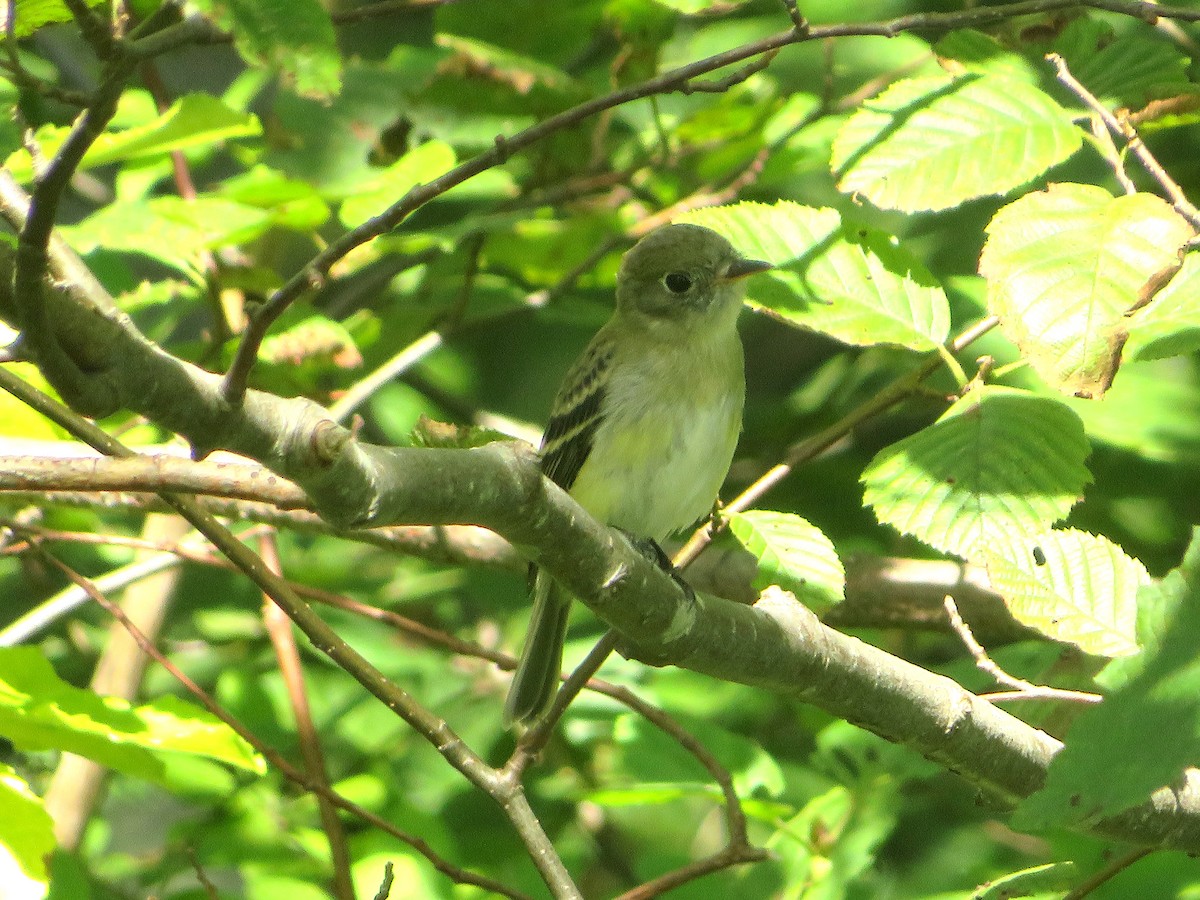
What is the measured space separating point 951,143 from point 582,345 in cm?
273

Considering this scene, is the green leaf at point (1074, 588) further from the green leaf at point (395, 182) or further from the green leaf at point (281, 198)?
the green leaf at point (281, 198)

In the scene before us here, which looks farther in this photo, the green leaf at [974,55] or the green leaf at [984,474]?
the green leaf at [974,55]

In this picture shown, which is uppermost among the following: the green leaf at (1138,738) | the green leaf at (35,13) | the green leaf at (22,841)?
the green leaf at (35,13)

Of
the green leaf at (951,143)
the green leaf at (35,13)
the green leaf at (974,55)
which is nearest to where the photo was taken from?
the green leaf at (35,13)

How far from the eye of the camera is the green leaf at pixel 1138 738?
1.57 metres

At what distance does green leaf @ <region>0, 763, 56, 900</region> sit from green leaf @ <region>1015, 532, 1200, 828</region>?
1345 mm

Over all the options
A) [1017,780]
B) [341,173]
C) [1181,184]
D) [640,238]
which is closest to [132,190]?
[341,173]

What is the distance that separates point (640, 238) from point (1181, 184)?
5.88 ft

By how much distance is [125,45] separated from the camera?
1465 mm

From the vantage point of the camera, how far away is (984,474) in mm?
2676

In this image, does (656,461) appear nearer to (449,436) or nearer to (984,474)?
(984,474)

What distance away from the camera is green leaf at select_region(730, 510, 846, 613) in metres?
2.68

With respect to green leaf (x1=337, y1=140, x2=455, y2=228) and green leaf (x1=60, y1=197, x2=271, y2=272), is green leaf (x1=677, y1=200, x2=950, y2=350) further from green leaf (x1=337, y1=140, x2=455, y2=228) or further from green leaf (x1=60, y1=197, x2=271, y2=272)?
green leaf (x1=60, y1=197, x2=271, y2=272)

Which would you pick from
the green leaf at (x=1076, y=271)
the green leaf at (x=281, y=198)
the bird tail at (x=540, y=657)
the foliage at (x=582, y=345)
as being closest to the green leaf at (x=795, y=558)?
the foliage at (x=582, y=345)
